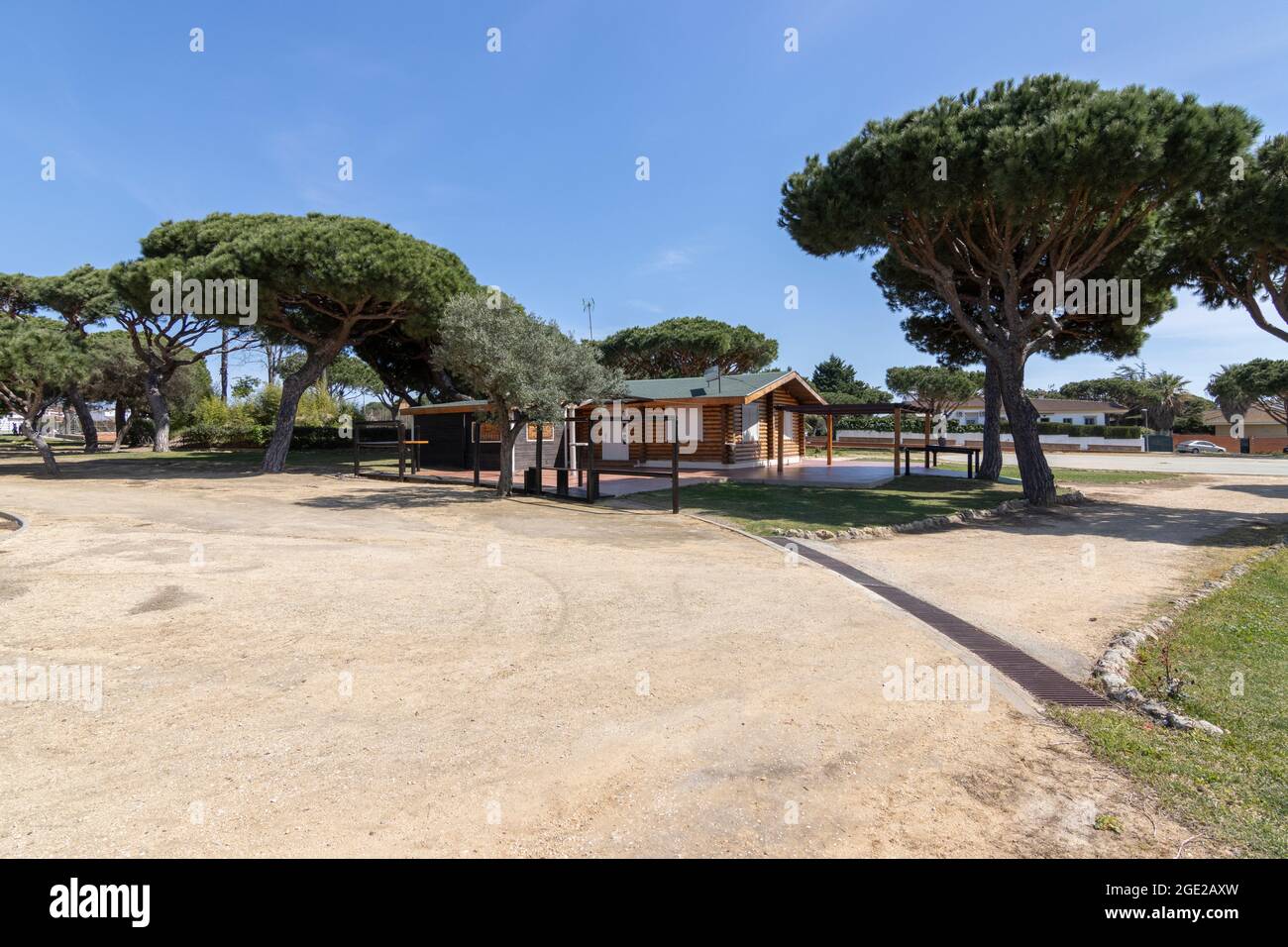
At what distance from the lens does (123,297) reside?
22094 millimetres

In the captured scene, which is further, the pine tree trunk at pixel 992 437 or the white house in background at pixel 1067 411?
the white house in background at pixel 1067 411

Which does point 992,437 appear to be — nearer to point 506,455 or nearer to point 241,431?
point 506,455

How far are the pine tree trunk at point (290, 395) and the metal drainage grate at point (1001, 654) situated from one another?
21413 millimetres

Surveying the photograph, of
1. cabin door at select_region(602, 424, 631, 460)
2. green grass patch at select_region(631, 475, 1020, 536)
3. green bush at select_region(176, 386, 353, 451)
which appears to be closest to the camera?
green grass patch at select_region(631, 475, 1020, 536)

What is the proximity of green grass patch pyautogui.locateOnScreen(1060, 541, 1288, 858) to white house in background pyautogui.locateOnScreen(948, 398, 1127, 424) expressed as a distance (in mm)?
65441

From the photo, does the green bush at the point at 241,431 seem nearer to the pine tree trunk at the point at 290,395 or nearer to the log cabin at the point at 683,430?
the pine tree trunk at the point at 290,395

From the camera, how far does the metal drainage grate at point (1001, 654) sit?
426cm

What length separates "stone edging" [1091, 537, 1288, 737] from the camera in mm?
3752

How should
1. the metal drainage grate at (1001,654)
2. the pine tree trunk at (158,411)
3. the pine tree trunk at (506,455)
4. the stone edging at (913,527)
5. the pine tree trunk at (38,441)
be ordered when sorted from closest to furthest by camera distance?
the metal drainage grate at (1001,654), the stone edging at (913,527), the pine tree trunk at (506,455), the pine tree trunk at (38,441), the pine tree trunk at (158,411)

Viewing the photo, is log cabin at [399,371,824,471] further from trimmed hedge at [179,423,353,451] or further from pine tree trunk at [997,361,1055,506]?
trimmed hedge at [179,423,353,451]

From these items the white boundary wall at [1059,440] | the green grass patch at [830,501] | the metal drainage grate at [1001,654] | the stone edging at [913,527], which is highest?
the white boundary wall at [1059,440]

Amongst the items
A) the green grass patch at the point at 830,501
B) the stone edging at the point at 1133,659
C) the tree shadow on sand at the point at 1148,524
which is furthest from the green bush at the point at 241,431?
the stone edging at the point at 1133,659

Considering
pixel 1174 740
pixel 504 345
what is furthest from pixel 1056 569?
pixel 504 345

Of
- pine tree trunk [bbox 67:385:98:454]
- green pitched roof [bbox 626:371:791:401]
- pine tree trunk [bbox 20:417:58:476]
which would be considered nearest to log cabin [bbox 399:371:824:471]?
green pitched roof [bbox 626:371:791:401]
